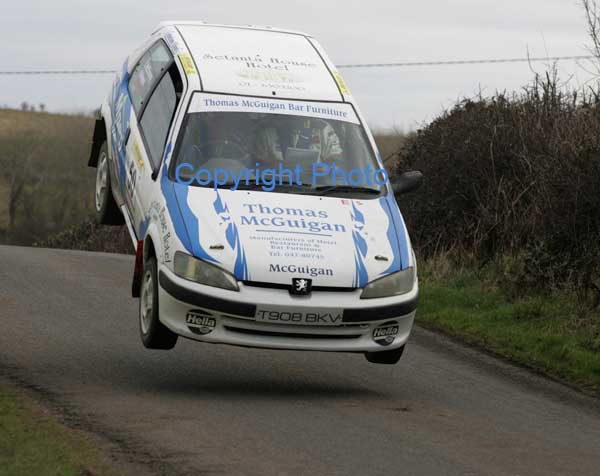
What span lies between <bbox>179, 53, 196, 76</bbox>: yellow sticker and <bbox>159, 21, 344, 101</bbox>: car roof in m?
0.04

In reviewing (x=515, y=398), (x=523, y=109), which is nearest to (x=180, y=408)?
(x=515, y=398)

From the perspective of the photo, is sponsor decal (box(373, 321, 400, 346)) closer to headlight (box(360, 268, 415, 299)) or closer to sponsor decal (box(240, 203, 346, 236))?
headlight (box(360, 268, 415, 299))

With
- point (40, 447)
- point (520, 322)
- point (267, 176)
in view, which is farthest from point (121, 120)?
point (40, 447)

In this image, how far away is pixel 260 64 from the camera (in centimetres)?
1147

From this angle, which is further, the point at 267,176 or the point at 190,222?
the point at 267,176

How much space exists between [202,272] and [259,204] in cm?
79

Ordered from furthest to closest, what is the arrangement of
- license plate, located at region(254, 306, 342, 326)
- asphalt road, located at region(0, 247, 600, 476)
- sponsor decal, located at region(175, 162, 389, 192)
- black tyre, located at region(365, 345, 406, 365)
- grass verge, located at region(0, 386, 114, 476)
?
1. black tyre, located at region(365, 345, 406, 365)
2. sponsor decal, located at region(175, 162, 389, 192)
3. license plate, located at region(254, 306, 342, 326)
4. asphalt road, located at region(0, 247, 600, 476)
5. grass verge, located at region(0, 386, 114, 476)

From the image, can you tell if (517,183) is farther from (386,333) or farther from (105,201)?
(386,333)

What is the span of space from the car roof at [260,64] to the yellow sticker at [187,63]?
0.04 m

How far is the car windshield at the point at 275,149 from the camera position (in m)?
10.6

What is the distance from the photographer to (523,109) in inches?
806

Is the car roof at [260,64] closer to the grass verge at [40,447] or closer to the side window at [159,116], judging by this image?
the side window at [159,116]

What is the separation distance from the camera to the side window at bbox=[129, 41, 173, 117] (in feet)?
39.7

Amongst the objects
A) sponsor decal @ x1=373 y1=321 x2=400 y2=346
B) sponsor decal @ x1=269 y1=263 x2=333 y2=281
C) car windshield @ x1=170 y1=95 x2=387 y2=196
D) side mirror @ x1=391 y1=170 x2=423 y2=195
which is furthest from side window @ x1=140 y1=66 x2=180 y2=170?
sponsor decal @ x1=373 y1=321 x2=400 y2=346
